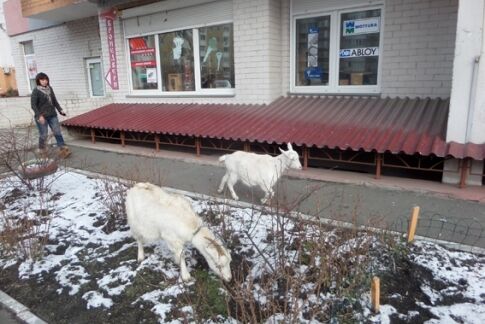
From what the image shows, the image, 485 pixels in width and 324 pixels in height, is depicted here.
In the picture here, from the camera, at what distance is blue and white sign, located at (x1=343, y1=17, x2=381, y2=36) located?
7.46 m

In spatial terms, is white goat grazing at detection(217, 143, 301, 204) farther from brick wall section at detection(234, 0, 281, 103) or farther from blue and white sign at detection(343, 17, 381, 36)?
blue and white sign at detection(343, 17, 381, 36)

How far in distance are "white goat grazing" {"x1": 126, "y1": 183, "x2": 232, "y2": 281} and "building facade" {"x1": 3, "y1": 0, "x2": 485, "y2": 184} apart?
4.24 meters

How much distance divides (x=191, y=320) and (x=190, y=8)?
8643 millimetres

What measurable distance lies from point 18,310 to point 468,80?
19.7 feet

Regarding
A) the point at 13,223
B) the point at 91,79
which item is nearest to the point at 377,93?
the point at 13,223

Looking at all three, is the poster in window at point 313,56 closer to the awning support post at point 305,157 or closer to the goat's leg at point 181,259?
the awning support post at point 305,157

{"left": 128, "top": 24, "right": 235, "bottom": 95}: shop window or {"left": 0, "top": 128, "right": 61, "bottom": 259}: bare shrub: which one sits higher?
{"left": 128, "top": 24, "right": 235, "bottom": 95}: shop window

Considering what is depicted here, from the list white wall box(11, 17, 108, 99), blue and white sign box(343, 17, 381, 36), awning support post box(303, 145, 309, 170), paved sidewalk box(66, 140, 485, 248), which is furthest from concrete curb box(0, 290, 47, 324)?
white wall box(11, 17, 108, 99)

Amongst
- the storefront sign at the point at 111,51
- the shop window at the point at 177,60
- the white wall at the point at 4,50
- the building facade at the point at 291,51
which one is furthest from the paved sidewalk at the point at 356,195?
the white wall at the point at 4,50

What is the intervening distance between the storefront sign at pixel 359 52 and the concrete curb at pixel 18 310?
735 centimetres

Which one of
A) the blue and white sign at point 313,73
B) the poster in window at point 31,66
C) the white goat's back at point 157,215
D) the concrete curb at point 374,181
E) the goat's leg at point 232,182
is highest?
the poster in window at point 31,66

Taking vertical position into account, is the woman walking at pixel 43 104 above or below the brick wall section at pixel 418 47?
below

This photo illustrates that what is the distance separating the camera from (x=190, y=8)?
9484 millimetres

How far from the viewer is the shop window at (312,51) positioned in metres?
8.16
